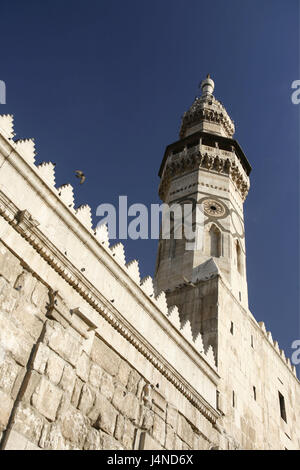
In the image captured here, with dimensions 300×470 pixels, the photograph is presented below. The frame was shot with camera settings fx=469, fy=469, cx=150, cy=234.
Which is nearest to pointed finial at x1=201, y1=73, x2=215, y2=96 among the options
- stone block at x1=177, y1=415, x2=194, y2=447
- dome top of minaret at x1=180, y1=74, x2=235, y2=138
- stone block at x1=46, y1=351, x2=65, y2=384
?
dome top of minaret at x1=180, y1=74, x2=235, y2=138

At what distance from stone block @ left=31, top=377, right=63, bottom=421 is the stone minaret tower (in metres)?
5.43

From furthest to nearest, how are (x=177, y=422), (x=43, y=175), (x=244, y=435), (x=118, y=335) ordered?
(x=244, y=435)
(x=177, y=422)
(x=118, y=335)
(x=43, y=175)

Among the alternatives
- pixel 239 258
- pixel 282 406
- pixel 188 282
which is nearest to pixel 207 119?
pixel 239 258

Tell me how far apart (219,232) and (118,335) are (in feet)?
24.6

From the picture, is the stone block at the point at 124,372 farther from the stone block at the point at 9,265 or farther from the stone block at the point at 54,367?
the stone block at the point at 9,265

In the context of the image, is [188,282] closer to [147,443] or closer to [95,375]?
[147,443]

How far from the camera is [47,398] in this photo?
599cm

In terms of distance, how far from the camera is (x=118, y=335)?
785cm

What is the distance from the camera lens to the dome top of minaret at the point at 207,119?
1989 centimetres

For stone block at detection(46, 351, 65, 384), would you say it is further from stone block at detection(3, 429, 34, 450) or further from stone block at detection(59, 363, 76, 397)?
stone block at detection(3, 429, 34, 450)

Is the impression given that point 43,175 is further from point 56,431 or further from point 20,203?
point 56,431

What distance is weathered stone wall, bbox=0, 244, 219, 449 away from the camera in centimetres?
570

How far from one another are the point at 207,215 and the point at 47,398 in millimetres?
9747
